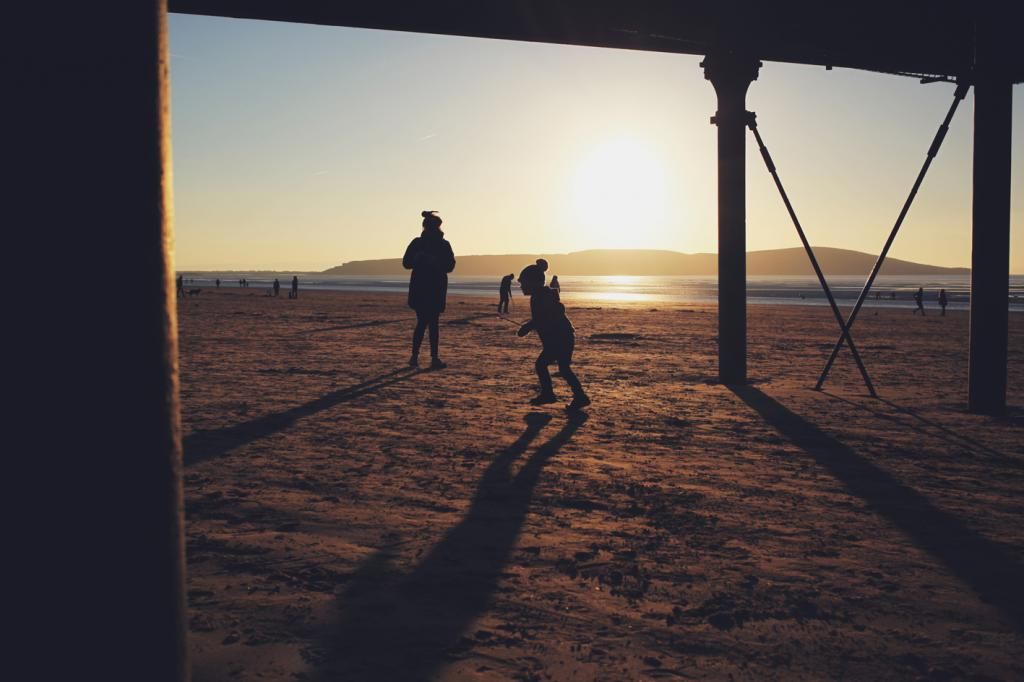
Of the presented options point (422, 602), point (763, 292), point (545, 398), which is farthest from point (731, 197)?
point (763, 292)

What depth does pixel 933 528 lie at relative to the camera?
142 inches

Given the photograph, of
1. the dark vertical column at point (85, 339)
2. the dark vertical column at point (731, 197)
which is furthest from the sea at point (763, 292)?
the dark vertical column at point (85, 339)

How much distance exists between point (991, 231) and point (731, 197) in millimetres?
2644

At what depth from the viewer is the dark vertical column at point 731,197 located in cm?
812

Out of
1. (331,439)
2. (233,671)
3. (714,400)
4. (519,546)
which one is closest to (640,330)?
(714,400)

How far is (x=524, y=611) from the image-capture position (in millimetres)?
2672

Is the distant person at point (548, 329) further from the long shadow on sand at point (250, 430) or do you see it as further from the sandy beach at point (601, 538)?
the long shadow on sand at point (250, 430)

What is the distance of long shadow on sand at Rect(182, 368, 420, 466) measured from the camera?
5.07 metres

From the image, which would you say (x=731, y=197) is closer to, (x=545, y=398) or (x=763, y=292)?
(x=545, y=398)

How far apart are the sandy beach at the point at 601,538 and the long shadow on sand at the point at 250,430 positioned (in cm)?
3

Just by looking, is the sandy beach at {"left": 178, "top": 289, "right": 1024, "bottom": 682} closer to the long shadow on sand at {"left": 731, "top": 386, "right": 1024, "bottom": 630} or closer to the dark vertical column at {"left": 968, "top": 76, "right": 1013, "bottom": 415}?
the long shadow on sand at {"left": 731, "top": 386, "right": 1024, "bottom": 630}

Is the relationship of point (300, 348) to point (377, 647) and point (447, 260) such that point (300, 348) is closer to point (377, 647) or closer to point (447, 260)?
point (447, 260)

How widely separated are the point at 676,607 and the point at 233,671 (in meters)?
1.62

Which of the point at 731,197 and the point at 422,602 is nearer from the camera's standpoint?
the point at 422,602
